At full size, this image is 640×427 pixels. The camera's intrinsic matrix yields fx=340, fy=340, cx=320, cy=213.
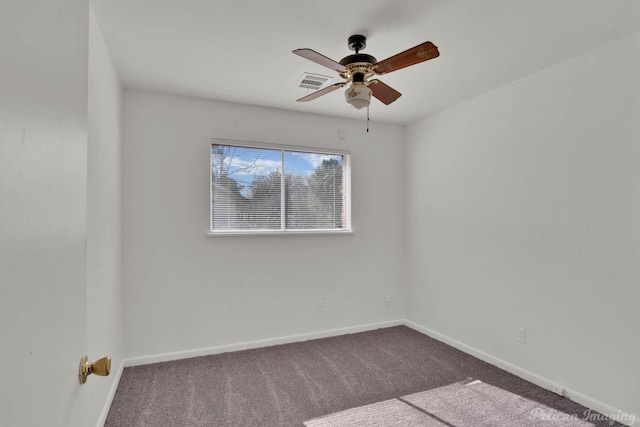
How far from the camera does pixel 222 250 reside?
3.39 metres

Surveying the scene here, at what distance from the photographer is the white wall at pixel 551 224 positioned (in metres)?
2.21

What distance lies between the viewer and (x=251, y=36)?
2.22m

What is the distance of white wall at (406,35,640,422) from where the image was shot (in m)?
2.21

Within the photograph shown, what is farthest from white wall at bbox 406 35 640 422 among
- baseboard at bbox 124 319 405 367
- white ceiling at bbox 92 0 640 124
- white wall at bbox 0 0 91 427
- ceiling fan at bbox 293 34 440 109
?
white wall at bbox 0 0 91 427

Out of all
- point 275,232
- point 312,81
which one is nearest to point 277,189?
point 275,232

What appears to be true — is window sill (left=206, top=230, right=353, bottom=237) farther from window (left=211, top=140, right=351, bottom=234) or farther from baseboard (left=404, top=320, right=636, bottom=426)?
baseboard (left=404, top=320, right=636, bottom=426)

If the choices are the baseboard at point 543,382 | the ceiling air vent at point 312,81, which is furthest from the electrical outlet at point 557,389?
the ceiling air vent at point 312,81

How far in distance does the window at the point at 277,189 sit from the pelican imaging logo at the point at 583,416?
2.35 meters

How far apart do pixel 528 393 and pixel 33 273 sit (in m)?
3.11

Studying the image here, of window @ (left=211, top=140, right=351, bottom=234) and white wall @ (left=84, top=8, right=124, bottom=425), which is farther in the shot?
window @ (left=211, top=140, right=351, bottom=234)

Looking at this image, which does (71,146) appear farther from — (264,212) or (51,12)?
(264,212)

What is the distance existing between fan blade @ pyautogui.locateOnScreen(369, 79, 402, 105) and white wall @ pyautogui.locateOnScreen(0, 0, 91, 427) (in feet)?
6.12

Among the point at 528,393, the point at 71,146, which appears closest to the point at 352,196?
the point at 528,393

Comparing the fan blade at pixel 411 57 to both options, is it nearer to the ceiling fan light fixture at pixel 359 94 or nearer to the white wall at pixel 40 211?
the ceiling fan light fixture at pixel 359 94
